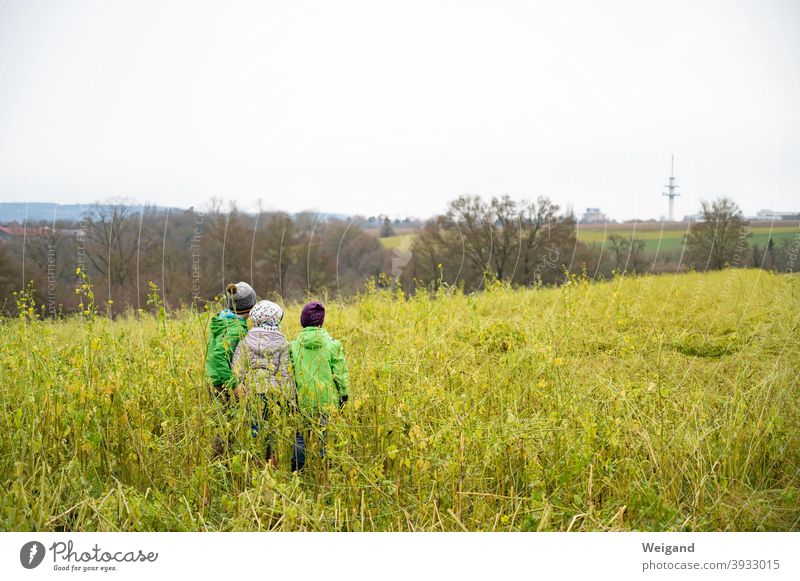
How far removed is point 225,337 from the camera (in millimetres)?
3480

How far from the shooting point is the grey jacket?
3285 millimetres

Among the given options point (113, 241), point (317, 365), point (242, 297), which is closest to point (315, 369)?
point (317, 365)

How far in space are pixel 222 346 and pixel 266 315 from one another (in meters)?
0.35

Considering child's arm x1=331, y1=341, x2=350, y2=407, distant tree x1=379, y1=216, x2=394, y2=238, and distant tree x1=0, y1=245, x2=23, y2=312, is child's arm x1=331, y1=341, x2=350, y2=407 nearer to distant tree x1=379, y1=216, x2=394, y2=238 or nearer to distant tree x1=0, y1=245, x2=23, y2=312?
distant tree x1=379, y1=216, x2=394, y2=238

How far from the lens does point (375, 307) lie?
22.9 ft

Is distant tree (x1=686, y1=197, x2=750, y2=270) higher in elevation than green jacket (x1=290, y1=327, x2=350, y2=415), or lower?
higher

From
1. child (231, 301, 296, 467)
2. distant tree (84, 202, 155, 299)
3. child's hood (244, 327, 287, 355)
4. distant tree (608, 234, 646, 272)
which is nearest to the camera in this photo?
child (231, 301, 296, 467)

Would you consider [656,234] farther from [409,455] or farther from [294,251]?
[409,455]

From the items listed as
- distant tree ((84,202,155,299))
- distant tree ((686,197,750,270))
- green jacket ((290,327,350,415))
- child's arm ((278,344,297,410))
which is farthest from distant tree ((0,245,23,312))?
distant tree ((686,197,750,270))

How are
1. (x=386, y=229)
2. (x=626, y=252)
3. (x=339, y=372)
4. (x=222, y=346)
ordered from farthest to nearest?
(x=626, y=252)
(x=386, y=229)
(x=222, y=346)
(x=339, y=372)

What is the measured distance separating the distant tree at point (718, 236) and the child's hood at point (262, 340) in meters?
4.33

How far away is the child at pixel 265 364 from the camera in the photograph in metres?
3.28

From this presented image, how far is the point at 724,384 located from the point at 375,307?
3750mm
